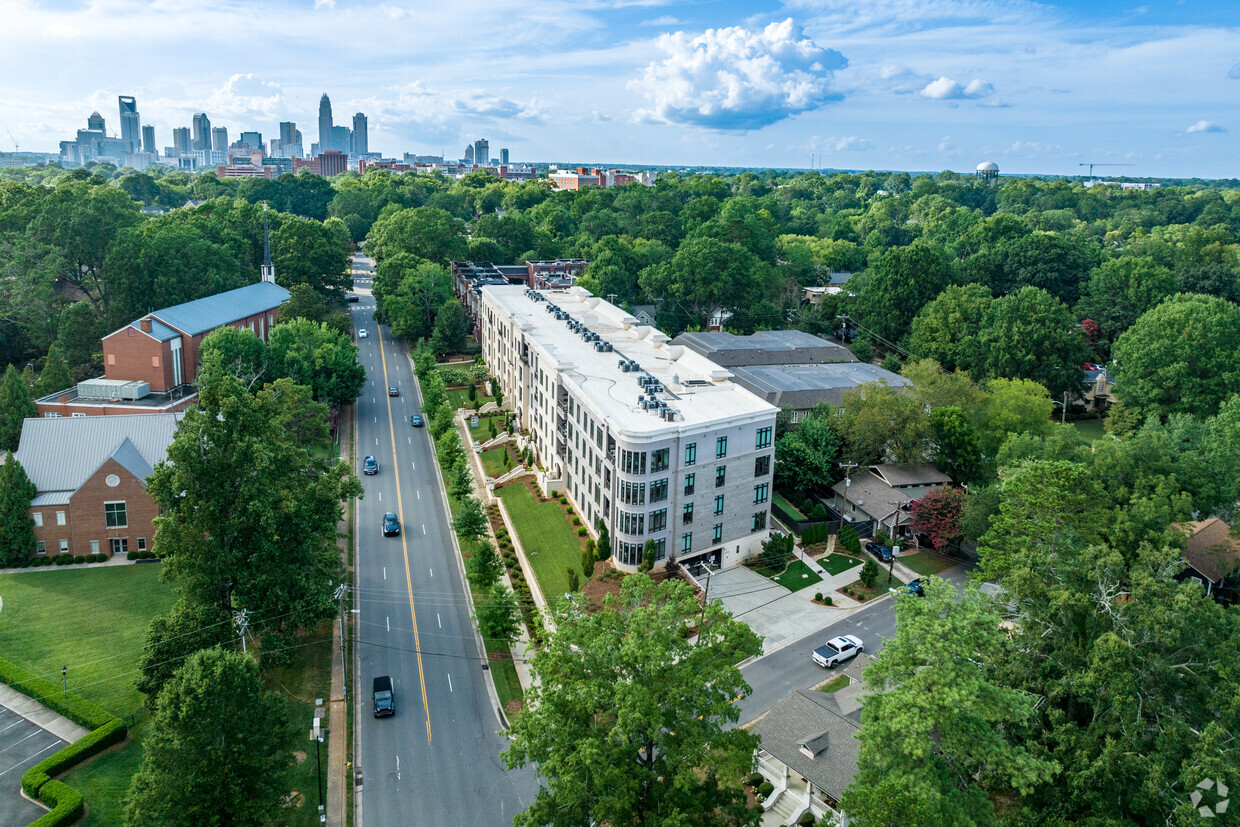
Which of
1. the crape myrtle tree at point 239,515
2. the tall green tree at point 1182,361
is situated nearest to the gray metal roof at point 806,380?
the tall green tree at point 1182,361

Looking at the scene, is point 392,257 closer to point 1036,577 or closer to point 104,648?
point 104,648

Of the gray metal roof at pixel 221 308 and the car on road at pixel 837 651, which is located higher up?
the gray metal roof at pixel 221 308

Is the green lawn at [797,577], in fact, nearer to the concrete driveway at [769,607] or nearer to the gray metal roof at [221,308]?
the concrete driveway at [769,607]

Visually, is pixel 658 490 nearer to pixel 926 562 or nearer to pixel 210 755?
pixel 926 562

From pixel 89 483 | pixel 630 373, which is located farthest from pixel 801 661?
pixel 89 483

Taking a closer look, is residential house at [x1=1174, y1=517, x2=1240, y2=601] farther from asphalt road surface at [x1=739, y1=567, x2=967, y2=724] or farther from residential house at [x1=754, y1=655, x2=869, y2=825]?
residential house at [x1=754, y1=655, x2=869, y2=825]

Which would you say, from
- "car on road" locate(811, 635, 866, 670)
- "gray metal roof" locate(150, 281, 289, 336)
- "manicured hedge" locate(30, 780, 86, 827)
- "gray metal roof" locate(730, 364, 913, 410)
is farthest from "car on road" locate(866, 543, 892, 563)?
"gray metal roof" locate(150, 281, 289, 336)

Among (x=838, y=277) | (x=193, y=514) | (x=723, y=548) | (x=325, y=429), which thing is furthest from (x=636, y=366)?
(x=838, y=277)
